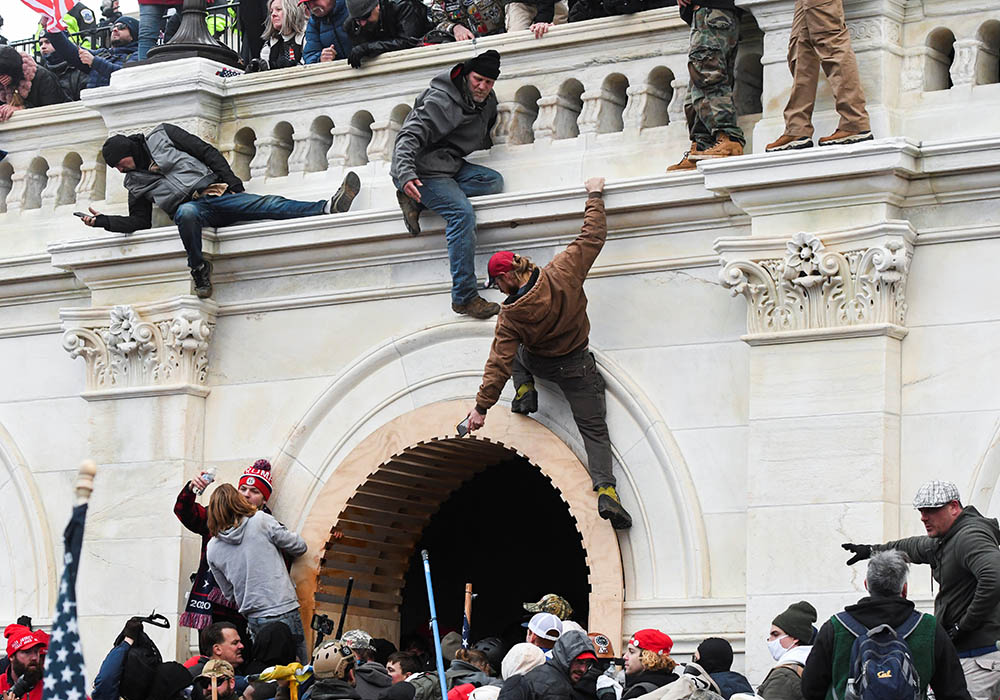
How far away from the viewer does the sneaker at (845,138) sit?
15.0 meters

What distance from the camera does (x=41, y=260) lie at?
1861 cm

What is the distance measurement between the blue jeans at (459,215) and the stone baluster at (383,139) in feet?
2.94

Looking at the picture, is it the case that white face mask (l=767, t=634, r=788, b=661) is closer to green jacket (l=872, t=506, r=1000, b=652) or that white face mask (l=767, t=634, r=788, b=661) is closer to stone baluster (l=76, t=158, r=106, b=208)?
green jacket (l=872, t=506, r=1000, b=652)

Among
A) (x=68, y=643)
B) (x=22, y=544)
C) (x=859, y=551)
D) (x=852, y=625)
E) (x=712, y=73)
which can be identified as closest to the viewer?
(x=68, y=643)

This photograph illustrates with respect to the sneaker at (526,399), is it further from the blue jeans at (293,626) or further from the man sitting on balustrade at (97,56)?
the man sitting on balustrade at (97,56)

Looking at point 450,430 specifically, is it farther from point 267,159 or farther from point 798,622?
point 798,622

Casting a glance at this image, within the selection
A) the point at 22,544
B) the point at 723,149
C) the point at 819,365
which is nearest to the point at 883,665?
the point at 819,365

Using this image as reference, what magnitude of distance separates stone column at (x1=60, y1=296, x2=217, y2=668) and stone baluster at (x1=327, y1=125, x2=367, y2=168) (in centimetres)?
139

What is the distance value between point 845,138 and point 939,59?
0.95 m

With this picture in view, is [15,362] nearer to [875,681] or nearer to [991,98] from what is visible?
[991,98]

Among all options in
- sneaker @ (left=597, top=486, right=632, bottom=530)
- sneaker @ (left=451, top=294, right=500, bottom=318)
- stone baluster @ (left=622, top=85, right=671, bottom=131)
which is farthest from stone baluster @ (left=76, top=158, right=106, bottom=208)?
sneaker @ (left=597, top=486, right=632, bottom=530)

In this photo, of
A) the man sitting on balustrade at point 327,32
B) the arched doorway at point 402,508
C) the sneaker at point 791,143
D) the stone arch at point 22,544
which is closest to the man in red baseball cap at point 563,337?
the arched doorway at point 402,508

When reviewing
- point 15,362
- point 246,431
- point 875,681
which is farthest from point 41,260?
point 875,681

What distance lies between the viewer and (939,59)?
1553 cm
